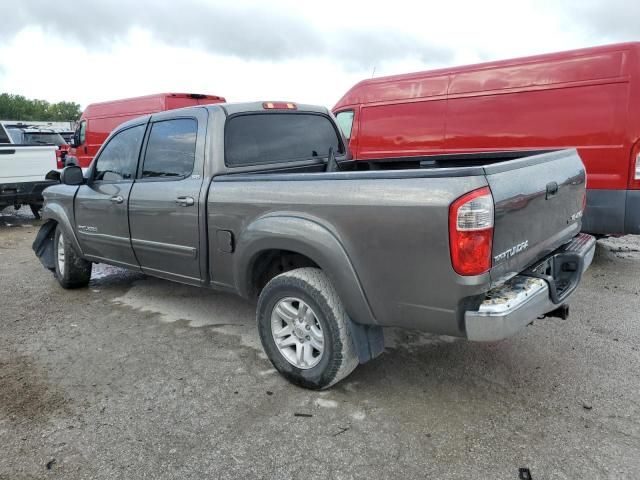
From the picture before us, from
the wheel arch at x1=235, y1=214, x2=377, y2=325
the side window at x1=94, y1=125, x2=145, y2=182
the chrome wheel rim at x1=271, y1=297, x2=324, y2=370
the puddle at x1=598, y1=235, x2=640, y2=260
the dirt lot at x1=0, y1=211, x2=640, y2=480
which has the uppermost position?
the side window at x1=94, y1=125, x2=145, y2=182

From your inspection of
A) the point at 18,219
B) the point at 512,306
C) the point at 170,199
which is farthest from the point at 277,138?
the point at 18,219

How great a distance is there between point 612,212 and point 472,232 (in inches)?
157

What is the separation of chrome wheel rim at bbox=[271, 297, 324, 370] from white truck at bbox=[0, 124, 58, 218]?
26.3 feet

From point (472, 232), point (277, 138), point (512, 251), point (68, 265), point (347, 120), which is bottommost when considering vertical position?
point (68, 265)

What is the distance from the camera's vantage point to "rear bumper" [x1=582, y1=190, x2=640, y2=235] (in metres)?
5.45

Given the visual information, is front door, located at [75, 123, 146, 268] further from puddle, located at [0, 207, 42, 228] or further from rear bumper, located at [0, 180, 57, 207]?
puddle, located at [0, 207, 42, 228]

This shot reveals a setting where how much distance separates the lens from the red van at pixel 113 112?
12.3m

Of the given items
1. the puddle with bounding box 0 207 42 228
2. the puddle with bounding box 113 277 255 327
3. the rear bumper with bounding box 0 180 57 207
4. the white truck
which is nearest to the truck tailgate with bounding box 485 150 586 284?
the puddle with bounding box 113 277 255 327

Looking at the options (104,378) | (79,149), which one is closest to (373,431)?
(104,378)

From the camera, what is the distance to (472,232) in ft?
7.84

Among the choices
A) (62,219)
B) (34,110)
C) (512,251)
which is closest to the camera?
(512,251)

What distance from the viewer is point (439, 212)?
2.41m

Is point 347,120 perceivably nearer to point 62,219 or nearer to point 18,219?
point 62,219

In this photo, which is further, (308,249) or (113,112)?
(113,112)
